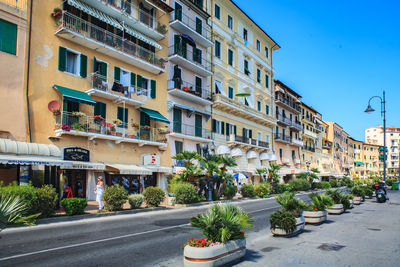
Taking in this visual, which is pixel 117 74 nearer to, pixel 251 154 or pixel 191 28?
pixel 191 28

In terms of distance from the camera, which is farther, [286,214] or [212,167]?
[212,167]

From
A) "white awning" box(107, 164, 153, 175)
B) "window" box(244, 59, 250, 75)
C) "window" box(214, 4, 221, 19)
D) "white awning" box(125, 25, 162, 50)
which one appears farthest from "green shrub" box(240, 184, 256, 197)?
"window" box(214, 4, 221, 19)

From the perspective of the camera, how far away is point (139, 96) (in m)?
25.7

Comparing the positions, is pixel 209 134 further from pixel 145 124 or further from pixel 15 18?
pixel 15 18

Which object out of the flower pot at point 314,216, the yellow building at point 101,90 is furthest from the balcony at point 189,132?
the flower pot at point 314,216

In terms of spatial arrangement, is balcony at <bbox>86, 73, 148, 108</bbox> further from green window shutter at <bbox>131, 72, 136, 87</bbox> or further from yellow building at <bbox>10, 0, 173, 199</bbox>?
green window shutter at <bbox>131, 72, 136, 87</bbox>

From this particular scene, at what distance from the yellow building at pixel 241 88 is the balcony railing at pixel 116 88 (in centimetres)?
1022

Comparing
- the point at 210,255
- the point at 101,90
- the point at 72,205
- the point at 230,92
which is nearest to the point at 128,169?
the point at 101,90

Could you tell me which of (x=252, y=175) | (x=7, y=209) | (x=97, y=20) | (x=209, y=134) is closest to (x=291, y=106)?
(x=252, y=175)

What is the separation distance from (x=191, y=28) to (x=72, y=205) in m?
21.4

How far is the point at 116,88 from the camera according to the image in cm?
2356

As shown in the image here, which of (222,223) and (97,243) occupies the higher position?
(222,223)

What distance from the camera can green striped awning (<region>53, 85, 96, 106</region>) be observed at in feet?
64.5

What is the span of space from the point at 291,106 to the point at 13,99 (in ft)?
148
